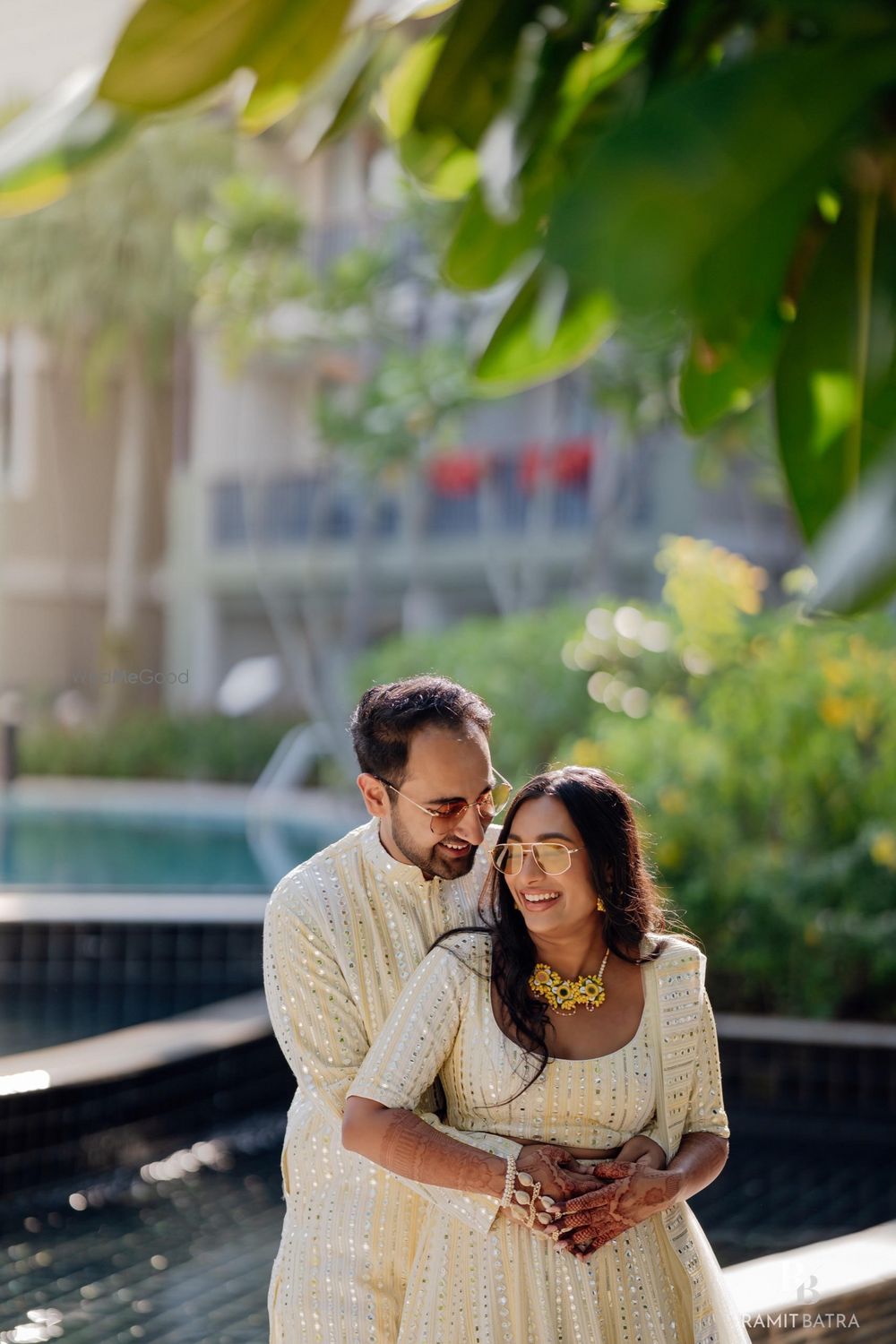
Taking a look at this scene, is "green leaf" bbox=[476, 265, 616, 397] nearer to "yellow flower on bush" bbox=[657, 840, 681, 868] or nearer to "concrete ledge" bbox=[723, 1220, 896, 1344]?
"concrete ledge" bbox=[723, 1220, 896, 1344]

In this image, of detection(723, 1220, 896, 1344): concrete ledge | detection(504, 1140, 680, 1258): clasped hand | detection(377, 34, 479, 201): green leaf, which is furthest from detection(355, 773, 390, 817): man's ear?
detection(377, 34, 479, 201): green leaf

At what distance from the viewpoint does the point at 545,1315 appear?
1.90m

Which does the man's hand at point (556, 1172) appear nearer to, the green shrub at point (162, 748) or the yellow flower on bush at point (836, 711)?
the yellow flower on bush at point (836, 711)

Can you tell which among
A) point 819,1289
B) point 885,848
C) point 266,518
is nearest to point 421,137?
point 819,1289

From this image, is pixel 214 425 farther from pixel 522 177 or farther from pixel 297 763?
pixel 522 177

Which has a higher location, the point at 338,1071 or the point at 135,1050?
the point at 338,1071

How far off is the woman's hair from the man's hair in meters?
0.14

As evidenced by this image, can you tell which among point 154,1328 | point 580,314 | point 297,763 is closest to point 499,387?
point 580,314

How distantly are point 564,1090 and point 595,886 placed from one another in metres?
0.25

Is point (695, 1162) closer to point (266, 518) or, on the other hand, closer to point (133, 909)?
point (133, 909)

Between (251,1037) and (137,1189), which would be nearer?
(137,1189)

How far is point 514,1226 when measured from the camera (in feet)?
6.33

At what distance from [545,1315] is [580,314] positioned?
5.24 feet

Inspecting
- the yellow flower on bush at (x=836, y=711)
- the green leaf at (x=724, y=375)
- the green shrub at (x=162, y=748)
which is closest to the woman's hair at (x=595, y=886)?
the green leaf at (x=724, y=375)
